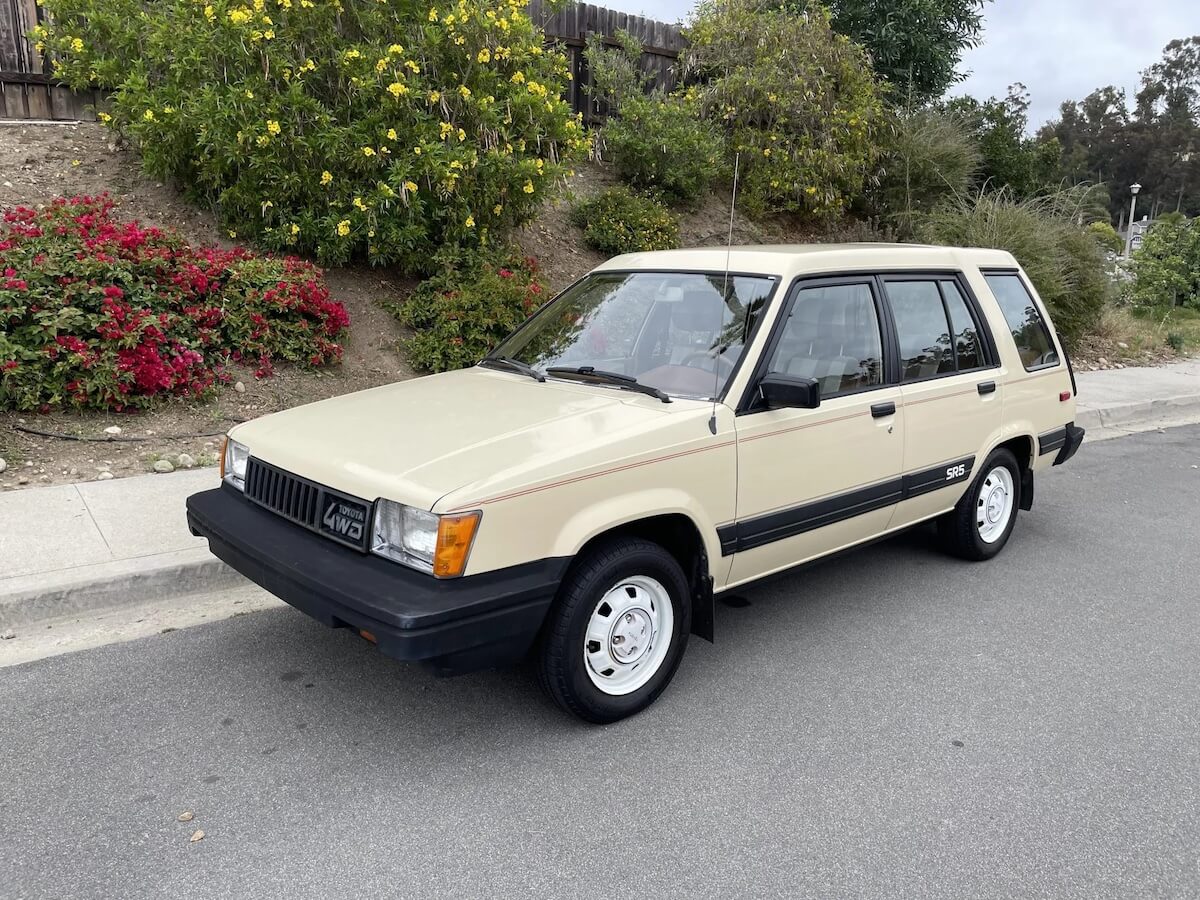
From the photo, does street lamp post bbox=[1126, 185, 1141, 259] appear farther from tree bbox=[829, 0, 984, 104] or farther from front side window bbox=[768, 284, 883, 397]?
front side window bbox=[768, 284, 883, 397]

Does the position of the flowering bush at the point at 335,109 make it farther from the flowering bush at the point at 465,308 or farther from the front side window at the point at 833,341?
the front side window at the point at 833,341

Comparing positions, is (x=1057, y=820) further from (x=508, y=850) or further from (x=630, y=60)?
(x=630, y=60)

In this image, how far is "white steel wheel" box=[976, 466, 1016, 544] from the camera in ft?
17.4

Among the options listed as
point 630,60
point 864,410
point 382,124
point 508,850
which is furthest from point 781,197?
point 508,850

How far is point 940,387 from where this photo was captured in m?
4.68

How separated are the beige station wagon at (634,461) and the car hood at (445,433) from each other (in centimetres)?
1

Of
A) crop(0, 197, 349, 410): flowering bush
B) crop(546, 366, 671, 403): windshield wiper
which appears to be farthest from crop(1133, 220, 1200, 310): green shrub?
crop(546, 366, 671, 403): windshield wiper

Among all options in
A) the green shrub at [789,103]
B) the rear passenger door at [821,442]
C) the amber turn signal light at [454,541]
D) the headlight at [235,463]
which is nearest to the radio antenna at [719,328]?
the rear passenger door at [821,442]

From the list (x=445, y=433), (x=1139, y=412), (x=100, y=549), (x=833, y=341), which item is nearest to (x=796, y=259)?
(x=833, y=341)

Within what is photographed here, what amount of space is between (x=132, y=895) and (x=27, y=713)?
1297mm

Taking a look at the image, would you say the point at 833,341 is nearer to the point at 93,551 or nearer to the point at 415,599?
the point at 415,599

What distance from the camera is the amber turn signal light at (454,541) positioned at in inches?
116

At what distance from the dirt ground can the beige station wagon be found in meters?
2.74

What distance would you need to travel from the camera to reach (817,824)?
2.93m
